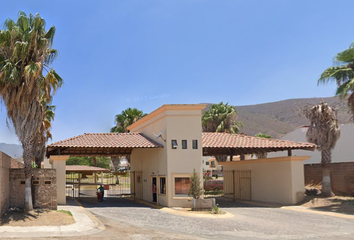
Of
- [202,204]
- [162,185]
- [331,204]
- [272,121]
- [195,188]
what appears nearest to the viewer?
[202,204]

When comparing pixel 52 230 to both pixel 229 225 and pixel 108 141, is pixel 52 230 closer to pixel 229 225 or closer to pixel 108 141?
pixel 229 225

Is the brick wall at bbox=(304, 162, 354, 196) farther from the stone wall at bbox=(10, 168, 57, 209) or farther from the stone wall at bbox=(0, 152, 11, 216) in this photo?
the stone wall at bbox=(0, 152, 11, 216)

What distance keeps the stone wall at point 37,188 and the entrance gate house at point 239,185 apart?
47.7ft

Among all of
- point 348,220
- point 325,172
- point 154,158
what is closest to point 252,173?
point 325,172

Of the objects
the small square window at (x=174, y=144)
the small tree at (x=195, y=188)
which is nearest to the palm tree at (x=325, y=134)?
the small tree at (x=195, y=188)

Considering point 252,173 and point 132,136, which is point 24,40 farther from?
point 252,173

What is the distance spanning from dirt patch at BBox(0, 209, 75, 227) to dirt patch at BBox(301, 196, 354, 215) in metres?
14.9

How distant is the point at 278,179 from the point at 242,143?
3.54 meters

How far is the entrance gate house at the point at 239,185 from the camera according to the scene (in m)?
30.3

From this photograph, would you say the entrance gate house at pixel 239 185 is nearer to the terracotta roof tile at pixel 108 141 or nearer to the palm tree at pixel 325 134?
the palm tree at pixel 325 134

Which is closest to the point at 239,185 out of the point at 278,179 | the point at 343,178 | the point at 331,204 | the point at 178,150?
the point at 278,179

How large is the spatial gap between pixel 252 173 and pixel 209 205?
348 inches

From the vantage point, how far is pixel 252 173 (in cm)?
3006

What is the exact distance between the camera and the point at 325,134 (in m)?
26.7
